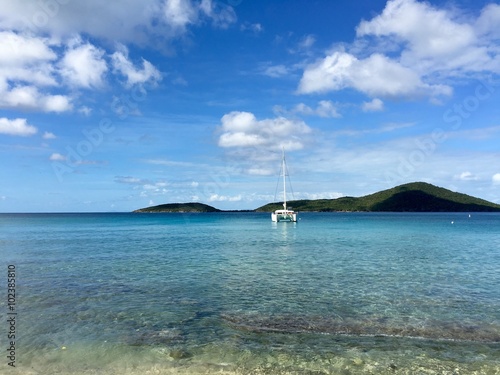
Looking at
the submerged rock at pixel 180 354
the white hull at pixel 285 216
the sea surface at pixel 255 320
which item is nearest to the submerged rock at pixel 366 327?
the sea surface at pixel 255 320

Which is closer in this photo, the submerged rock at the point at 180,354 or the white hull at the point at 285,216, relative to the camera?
the submerged rock at the point at 180,354

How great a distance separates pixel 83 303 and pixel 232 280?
10.9m

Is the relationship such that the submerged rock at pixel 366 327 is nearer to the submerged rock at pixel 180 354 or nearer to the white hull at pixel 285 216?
the submerged rock at pixel 180 354

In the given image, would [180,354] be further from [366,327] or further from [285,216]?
[285,216]

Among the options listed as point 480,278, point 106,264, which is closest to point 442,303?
point 480,278

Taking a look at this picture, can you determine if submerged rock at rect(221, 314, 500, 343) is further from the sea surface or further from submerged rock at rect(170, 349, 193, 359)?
submerged rock at rect(170, 349, 193, 359)

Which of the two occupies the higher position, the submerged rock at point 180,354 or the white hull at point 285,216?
the white hull at point 285,216

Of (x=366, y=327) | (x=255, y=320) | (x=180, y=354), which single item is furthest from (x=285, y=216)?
(x=180, y=354)

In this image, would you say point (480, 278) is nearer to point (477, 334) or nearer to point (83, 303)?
point (477, 334)

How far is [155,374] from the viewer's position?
12203mm

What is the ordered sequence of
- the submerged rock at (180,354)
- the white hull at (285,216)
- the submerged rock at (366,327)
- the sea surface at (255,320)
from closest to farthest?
the sea surface at (255,320) < the submerged rock at (180,354) < the submerged rock at (366,327) < the white hull at (285,216)

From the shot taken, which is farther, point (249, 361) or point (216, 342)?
point (216, 342)

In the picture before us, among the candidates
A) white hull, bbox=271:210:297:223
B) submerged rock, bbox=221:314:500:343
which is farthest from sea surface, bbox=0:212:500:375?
white hull, bbox=271:210:297:223

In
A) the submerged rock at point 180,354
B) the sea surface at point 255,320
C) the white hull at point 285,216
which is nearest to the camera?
the sea surface at point 255,320
